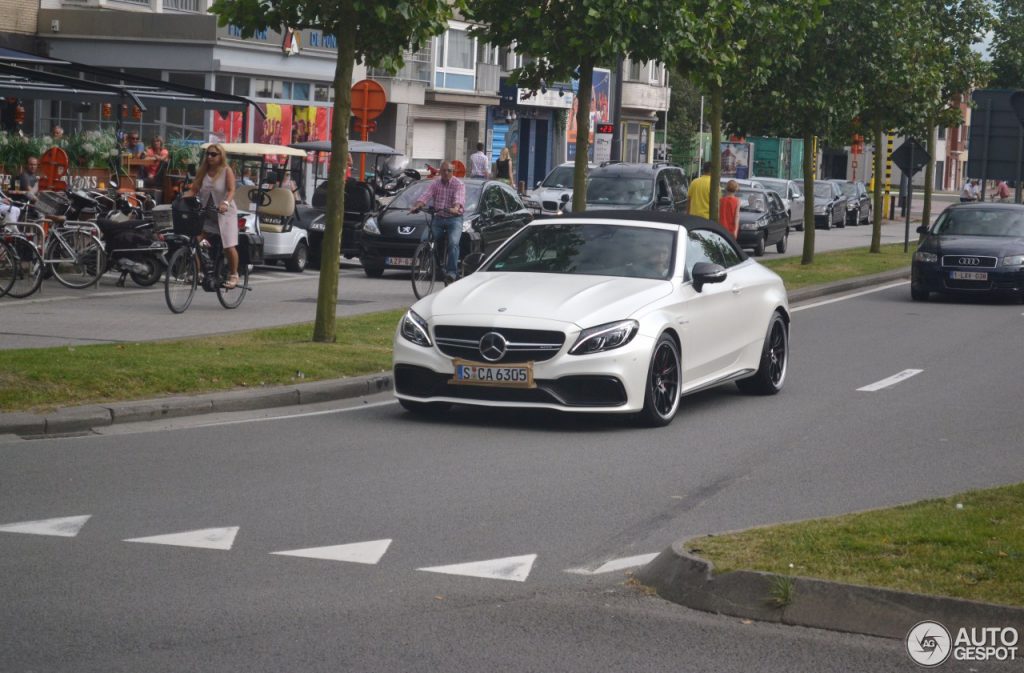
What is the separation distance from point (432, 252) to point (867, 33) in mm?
12749

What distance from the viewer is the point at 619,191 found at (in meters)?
32.5

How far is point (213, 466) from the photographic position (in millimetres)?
9750

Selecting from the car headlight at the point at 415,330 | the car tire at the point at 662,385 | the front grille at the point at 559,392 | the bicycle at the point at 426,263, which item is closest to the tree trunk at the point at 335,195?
the car headlight at the point at 415,330

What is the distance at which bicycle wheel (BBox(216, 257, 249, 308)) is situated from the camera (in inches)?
745

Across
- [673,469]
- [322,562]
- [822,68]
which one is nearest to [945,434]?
[673,469]

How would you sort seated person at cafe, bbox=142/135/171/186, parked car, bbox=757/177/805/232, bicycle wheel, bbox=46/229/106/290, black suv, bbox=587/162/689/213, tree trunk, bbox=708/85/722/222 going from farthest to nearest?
parked car, bbox=757/177/805/232 < black suv, bbox=587/162/689/213 < seated person at cafe, bbox=142/135/171/186 < tree trunk, bbox=708/85/722/222 < bicycle wheel, bbox=46/229/106/290

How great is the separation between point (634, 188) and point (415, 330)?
21.4m

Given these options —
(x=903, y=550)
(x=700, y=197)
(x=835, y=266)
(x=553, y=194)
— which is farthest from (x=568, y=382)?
(x=553, y=194)

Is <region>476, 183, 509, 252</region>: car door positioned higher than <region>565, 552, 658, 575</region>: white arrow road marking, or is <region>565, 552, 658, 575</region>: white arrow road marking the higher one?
<region>476, 183, 509, 252</region>: car door

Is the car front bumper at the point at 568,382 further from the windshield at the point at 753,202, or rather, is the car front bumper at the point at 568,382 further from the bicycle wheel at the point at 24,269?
the windshield at the point at 753,202

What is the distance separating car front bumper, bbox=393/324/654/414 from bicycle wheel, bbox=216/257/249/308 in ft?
25.7

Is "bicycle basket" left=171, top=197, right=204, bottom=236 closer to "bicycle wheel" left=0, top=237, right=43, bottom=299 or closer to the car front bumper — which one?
"bicycle wheel" left=0, top=237, right=43, bottom=299

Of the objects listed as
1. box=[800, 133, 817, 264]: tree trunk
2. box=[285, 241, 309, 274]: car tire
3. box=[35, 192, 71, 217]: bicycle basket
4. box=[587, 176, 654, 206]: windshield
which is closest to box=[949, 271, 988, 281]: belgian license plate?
box=[800, 133, 817, 264]: tree trunk

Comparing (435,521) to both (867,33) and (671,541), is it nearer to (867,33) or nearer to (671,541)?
(671,541)
